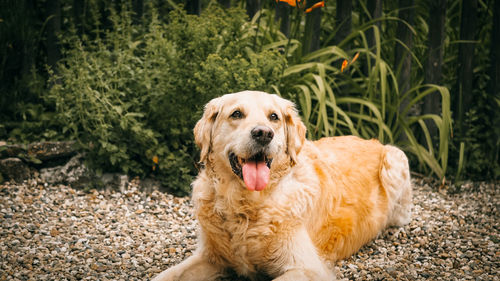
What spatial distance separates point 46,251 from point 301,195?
1.79m

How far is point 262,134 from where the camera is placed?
2.32 m

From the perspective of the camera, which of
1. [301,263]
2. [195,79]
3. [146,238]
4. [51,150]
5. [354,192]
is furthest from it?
[51,150]

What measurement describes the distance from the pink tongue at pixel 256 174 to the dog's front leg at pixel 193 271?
646mm

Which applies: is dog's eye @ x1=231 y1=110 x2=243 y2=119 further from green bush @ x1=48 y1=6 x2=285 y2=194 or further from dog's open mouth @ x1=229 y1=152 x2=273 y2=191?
green bush @ x1=48 y1=6 x2=285 y2=194

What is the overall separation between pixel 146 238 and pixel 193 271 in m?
0.78

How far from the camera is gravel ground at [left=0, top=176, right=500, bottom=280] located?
9.12 ft

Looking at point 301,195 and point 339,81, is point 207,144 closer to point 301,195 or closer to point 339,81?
point 301,195

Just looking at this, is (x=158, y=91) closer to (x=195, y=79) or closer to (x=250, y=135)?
(x=195, y=79)

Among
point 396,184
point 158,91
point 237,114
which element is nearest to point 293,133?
point 237,114

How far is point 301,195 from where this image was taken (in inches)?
104

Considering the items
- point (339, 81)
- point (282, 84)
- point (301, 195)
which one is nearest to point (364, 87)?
point (339, 81)

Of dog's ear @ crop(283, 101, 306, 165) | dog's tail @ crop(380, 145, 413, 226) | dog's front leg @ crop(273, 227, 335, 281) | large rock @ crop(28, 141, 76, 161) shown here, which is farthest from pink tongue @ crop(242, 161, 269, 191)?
large rock @ crop(28, 141, 76, 161)

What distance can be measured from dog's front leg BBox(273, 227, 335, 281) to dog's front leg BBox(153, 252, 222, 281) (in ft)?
1.51

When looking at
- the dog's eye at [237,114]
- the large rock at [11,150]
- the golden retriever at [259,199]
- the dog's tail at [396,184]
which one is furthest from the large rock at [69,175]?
the dog's tail at [396,184]
